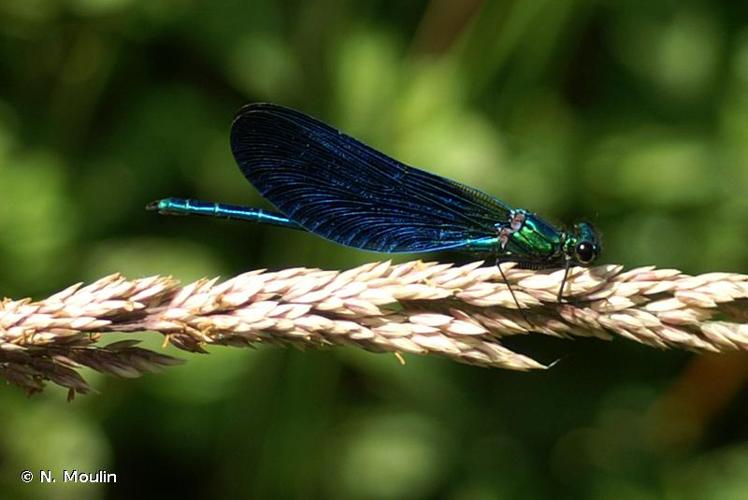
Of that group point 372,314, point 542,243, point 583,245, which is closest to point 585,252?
point 583,245

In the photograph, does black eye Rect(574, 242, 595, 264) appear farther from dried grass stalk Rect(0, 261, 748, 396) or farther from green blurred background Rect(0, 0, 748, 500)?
green blurred background Rect(0, 0, 748, 500)

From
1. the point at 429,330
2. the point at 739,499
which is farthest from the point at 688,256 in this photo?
the point at 429,330

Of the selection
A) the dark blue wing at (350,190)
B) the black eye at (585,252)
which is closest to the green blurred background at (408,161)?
the dark blue wing at (350,190)

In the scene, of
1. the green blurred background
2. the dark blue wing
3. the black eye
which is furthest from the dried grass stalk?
the green blurred background

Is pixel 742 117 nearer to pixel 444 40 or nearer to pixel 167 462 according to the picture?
pixel 444 40

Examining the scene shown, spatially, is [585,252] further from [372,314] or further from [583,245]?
[372,314]

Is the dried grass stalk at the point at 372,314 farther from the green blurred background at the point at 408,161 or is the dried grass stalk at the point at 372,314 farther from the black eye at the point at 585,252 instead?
the green blurred background at the point at 408,161
